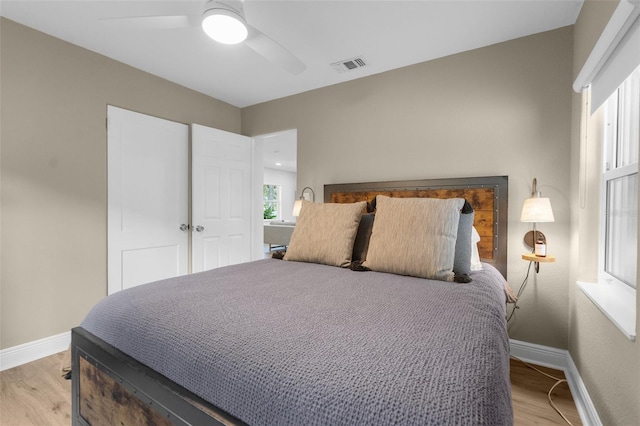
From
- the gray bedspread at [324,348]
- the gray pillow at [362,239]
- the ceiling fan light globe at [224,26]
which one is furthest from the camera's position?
the gray pillow at [362,239]

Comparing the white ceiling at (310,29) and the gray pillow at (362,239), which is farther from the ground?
the white ceiling at (310,29)

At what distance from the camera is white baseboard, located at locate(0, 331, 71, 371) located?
2152mm

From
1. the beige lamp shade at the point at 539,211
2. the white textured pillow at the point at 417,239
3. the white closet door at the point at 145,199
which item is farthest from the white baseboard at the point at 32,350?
the beige lamp shade at the point at 539,211

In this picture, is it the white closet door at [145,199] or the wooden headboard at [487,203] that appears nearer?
the wooden headboard at [487,203]

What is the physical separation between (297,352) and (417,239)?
1154 millimetres

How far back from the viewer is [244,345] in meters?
0.85

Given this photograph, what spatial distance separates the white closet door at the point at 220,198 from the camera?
10.6 ft

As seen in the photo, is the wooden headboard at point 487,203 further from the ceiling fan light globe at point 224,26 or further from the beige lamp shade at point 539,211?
the ceiling fan light globe at point 224,26

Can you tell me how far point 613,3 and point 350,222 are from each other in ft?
5.42

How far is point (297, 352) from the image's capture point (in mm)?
800

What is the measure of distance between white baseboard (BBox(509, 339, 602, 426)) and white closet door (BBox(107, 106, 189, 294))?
3.14m

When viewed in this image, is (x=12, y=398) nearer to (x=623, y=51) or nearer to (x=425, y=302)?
(x=425, y=302)

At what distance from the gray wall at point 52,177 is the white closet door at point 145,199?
0.08 m

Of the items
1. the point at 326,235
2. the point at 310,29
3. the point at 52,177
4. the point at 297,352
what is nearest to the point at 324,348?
the point at 297,352
